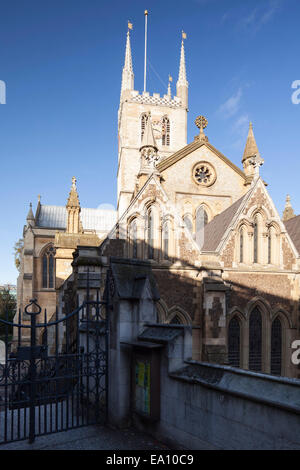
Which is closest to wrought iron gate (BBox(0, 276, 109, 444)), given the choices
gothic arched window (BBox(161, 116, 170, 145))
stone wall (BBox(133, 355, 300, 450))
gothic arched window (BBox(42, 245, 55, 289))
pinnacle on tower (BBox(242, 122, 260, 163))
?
stone wall (BBox(133, 355, 300, 450))

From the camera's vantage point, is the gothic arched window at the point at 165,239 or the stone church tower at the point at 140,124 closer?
the gothic arched window at the point at 165,239

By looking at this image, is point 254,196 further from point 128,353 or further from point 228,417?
point 228,417

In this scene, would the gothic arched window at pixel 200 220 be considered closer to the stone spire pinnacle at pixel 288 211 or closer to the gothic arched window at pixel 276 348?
the gothic arched window at pixel 276 348

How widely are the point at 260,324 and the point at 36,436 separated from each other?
10.9 m

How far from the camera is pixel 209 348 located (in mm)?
13258

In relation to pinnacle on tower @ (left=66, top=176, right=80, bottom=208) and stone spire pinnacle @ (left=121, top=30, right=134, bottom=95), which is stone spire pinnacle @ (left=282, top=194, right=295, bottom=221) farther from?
stone spire pinnacle @ (left=121, top=30, right=134, bottom=95)

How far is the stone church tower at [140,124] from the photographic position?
140 feet

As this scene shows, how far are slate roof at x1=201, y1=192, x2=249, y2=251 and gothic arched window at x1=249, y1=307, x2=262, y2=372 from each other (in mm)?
3590

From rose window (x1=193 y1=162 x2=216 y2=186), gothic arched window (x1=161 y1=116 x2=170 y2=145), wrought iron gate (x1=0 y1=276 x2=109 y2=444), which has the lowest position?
wrought iron gate (x1=0 y1=276 x2=109 y2=444)

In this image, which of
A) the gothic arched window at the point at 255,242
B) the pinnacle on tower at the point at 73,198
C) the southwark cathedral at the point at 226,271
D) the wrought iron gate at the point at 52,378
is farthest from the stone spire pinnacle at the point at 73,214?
the wrought iron gate at the point at 52,378

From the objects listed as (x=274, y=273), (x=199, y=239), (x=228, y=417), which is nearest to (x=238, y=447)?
(x=228, y=417)

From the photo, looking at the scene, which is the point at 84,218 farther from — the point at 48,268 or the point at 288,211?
the point at 288,211

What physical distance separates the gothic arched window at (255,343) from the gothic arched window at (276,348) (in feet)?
2.01

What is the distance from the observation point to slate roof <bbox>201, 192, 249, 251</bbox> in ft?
52.2
